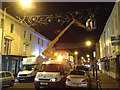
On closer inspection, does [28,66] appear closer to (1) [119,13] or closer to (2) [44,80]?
(2) [44,80]

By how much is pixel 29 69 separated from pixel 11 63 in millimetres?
4847

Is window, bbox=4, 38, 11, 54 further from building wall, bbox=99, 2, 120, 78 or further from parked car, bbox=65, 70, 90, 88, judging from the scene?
building wall, bbox=99, 2, 120, 78

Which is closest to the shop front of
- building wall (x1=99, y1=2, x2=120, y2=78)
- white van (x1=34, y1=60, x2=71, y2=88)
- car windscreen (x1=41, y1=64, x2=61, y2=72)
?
car windscreen (x1=41, y1=64, x2=61, y2=72)

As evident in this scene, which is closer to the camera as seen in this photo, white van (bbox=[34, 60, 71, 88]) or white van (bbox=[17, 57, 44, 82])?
white van (bbox=[34, 60, 71, 88])

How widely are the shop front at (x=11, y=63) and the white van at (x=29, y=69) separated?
333 cm

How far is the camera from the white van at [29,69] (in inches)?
662

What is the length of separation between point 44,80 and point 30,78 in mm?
6726

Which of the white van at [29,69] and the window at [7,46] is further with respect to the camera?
the window at [7,46]

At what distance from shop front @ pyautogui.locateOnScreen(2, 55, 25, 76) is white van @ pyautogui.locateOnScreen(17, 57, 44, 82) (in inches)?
131

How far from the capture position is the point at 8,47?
69.5 feet

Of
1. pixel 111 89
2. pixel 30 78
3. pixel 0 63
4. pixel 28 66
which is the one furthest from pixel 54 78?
pixel 0 63

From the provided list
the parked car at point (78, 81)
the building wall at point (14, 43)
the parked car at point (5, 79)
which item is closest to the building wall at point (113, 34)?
the parked car at point (78, 81)

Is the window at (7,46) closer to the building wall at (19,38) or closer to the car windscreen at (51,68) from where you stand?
the building wall at (19,38)

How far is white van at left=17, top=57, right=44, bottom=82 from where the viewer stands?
662 inches
